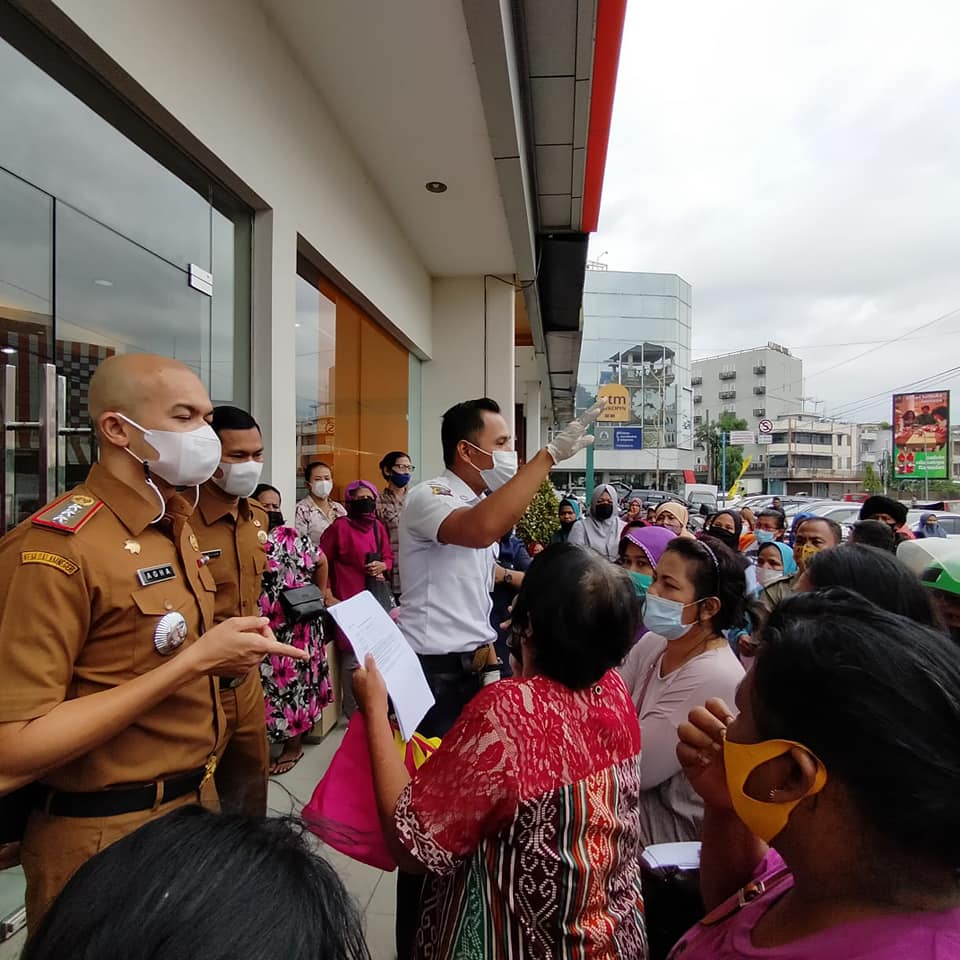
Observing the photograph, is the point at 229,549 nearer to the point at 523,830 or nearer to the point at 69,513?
the point at 69,513

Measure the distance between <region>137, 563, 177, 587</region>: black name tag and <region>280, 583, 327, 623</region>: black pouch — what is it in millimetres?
557

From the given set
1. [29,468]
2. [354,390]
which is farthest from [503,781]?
[354,390]

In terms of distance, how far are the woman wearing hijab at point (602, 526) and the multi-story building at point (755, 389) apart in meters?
58.4

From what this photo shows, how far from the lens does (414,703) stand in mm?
1491

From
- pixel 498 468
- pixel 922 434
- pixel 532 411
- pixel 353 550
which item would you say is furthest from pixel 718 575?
pixel 922 434

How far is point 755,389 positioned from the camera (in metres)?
65.3

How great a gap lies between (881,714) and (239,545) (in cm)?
194

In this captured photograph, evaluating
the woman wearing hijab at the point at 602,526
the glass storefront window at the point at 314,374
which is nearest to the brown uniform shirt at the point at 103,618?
the glass storefront window at the point at 314,374

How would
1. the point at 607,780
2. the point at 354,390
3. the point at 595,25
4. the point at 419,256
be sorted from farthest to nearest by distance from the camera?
the point at 419,256 < the point at 354,390 < the point at 595,25 < the point at 607,780

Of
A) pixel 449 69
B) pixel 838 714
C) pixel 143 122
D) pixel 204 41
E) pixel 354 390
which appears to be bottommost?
pixel 838 714

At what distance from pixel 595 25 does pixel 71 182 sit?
2664 millimetres

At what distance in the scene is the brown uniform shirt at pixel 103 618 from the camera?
3.60ft

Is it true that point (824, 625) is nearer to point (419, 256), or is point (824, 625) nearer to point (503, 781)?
point (503, 781)

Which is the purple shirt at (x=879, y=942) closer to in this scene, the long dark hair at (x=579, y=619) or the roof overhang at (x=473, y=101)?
the long dark hair at (x=579, y=619)
